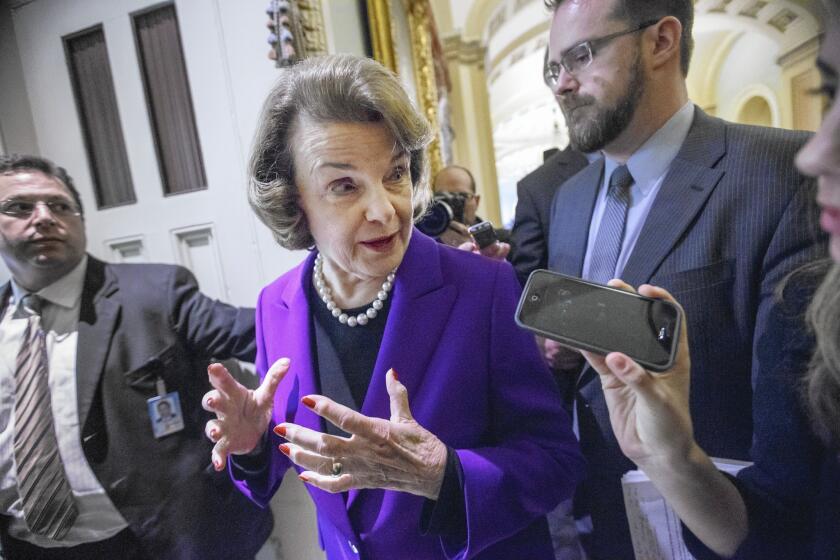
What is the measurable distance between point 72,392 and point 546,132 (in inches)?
298

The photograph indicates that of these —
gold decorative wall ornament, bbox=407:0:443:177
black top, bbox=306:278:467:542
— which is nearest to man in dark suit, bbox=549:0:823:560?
black top, bbox=306:278:467:542

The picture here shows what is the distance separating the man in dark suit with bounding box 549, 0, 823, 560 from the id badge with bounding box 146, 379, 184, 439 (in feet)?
2.61

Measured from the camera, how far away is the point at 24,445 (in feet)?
2.68

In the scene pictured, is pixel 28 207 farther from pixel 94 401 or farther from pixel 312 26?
pixel 312 26

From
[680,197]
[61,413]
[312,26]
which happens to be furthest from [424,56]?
[61,413]

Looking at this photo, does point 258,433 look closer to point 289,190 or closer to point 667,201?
point 289,190

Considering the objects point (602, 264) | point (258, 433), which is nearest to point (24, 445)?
point (258, 433)

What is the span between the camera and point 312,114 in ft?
1.80

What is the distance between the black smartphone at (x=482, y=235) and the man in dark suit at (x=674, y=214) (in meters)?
0.13

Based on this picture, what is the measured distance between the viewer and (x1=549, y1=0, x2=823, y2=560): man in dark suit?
1.57 feet

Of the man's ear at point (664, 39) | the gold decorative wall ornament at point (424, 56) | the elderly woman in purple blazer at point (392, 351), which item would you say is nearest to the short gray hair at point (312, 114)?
the elderly woman in purple blazer at point (392, 351)

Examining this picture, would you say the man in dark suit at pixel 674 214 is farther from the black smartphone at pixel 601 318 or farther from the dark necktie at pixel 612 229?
the black smartphone at pixel 601 318

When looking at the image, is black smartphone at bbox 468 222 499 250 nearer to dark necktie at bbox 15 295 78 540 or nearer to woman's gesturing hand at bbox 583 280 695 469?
woman's gesturing hand at bbox 583 280 695 469

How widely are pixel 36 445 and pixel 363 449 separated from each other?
2.69 ft
